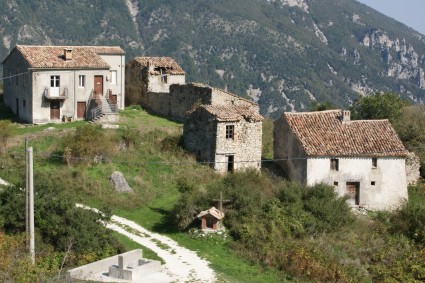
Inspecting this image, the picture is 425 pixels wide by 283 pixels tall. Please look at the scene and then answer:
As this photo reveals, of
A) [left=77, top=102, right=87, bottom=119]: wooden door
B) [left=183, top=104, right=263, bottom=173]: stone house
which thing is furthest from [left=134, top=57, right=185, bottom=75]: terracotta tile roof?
[left=183, top=104, right=263, bottom=173]: stone house

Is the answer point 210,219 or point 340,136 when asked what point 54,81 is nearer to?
point 340,136

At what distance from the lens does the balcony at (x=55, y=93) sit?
5050cm

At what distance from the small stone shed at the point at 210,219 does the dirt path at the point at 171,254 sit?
1.72m

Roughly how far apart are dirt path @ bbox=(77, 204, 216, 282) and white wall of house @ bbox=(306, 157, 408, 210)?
38.2ft

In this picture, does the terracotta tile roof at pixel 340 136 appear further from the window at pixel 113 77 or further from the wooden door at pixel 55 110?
the window at pixel 113 77

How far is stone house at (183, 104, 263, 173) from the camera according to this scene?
44.4 m

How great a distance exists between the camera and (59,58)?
170 feet

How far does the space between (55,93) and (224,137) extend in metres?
12.6

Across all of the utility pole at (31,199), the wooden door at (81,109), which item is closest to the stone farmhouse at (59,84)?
the wooden door at (81,109)

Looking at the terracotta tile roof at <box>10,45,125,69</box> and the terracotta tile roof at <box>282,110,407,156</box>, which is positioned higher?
Answer: the terracotta tile roof at <box>10,45,125,69</box>

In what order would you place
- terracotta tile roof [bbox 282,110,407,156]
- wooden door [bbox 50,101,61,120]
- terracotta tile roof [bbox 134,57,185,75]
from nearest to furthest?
terracotta tile roof [bbox 282,110,407,156], wooden door [bbox 50,101,61,120], terracotta tile roof [bbox 134,57,185,75]

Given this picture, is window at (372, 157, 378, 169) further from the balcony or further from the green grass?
the balcony

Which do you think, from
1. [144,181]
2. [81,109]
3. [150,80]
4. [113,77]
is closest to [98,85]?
[81,109]

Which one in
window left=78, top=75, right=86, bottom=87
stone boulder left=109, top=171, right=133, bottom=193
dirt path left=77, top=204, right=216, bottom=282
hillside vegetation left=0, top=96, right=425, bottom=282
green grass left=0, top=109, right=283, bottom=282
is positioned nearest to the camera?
dirt path left=77, top=204, right=216, bottom=282
